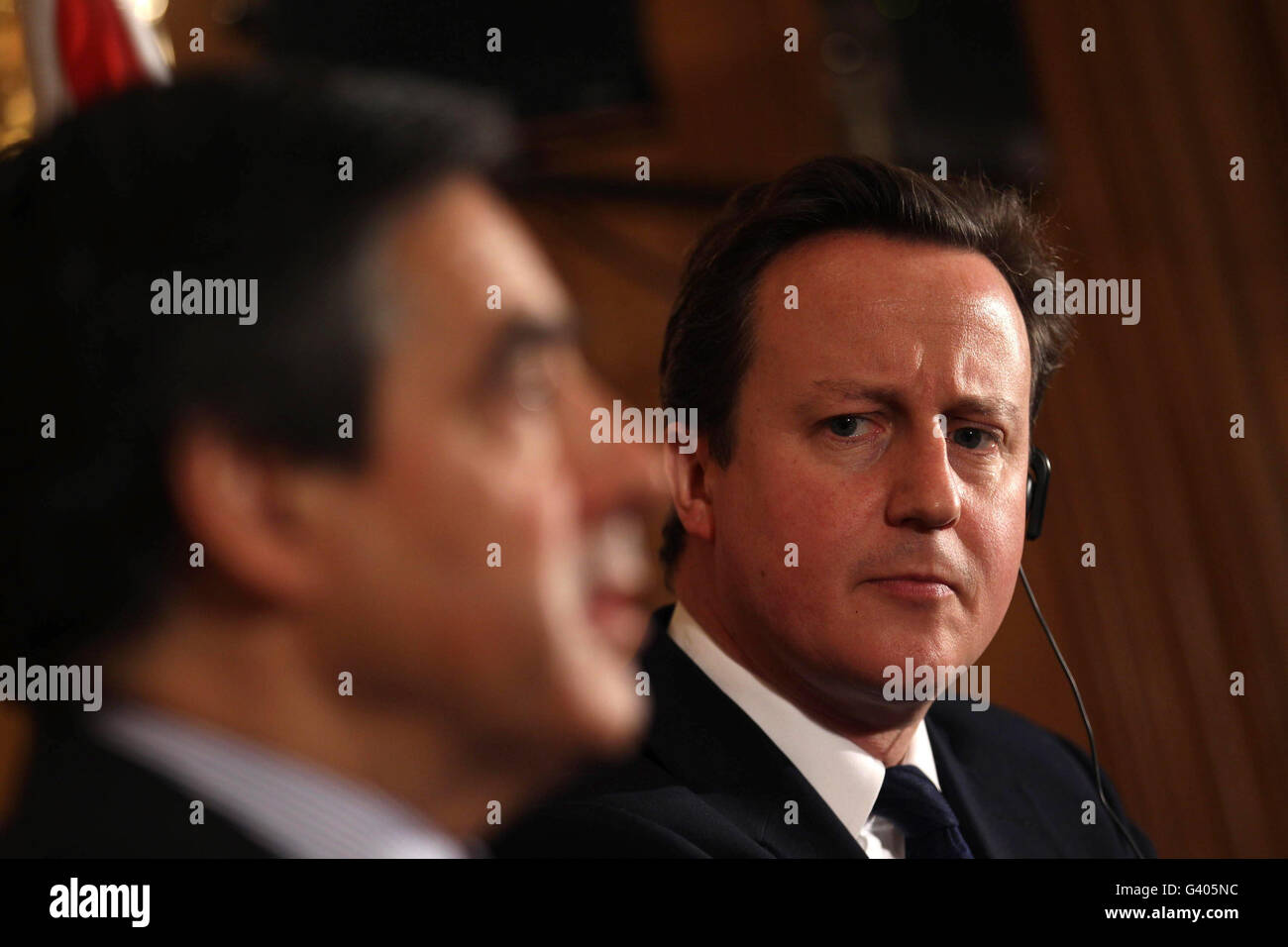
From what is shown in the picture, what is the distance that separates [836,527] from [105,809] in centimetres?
66

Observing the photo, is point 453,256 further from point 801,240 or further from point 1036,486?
point 1036,486

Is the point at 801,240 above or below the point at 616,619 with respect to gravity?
above

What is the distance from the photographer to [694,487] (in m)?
1.31

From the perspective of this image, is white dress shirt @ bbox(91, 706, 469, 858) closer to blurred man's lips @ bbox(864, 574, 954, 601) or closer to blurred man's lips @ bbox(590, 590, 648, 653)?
blurred man's lips @ bbox(590, 590, 648, 653)

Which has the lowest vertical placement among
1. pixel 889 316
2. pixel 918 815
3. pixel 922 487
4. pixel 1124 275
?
pixel 918 815

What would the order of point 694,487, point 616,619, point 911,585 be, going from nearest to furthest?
point 616,619 → point 911,585 → point 694,487

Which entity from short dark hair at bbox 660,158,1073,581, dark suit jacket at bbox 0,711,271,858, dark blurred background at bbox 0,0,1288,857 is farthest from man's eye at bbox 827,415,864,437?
dark suit jacket at bbox 0,711,271,858

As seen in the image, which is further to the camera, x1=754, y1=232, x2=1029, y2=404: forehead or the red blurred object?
the red blurred object

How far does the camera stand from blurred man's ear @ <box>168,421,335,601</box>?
754mm

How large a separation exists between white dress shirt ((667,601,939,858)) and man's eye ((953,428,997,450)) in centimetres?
29

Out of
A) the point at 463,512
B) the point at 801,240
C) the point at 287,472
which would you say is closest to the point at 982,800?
the point at 801,240

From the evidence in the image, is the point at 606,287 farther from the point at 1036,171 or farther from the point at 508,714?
the point at 508,714

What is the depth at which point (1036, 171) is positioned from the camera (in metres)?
1.95
